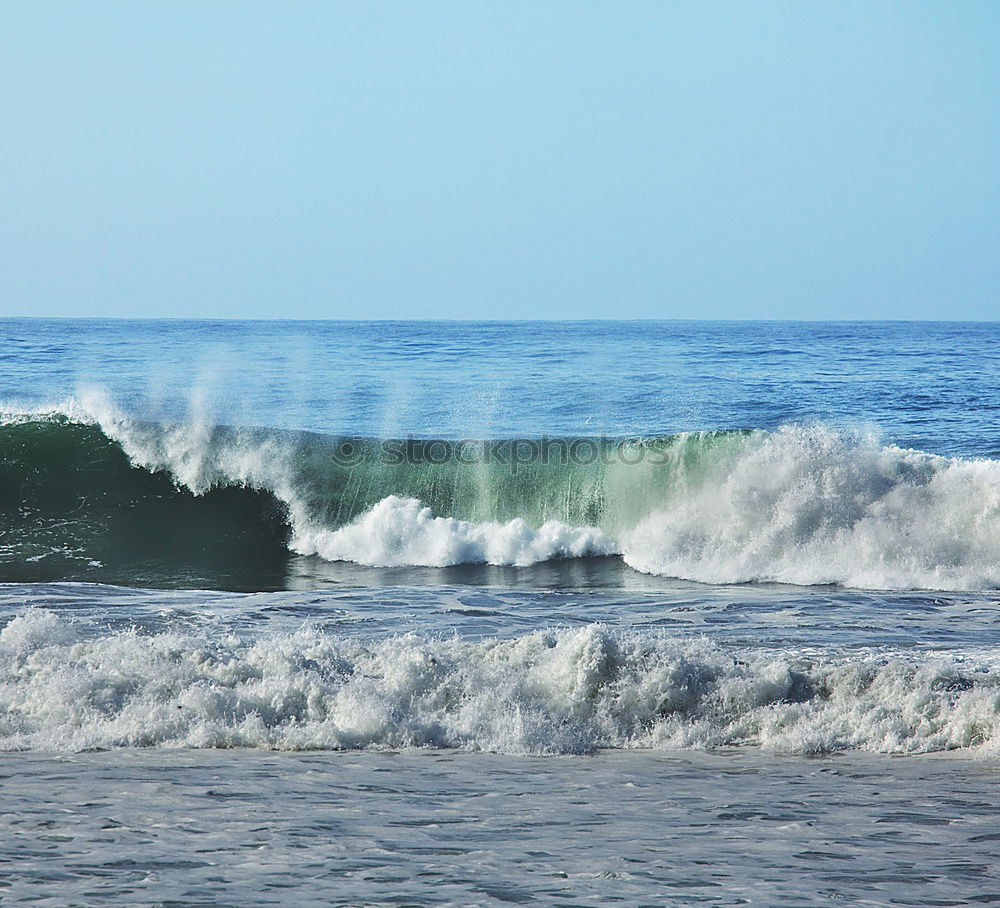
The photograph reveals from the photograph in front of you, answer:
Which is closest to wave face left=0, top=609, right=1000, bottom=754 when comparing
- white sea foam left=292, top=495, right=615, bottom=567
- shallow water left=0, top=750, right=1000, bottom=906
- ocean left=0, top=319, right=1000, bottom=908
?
ocean left=0, top=319, right=1000, bottom=908

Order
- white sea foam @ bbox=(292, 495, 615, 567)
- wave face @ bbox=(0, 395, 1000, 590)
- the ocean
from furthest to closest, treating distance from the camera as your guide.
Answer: white sea foam @ bbox=(292, 495, 615, 567) → wave face @ bbox=(0, 395, 1000, 590) → the ocean

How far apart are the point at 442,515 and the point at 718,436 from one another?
12.1 ft

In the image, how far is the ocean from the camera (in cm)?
435

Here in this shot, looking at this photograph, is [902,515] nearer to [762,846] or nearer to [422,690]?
[422,690]

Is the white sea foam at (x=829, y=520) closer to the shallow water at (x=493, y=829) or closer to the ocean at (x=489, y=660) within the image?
the ocean at (x=489, y=660)

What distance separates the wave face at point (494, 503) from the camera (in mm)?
12000

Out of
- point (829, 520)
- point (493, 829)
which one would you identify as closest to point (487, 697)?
point (493, 829)

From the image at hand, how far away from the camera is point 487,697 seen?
6.59m

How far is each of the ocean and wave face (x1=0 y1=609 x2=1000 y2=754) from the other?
0.07 feet

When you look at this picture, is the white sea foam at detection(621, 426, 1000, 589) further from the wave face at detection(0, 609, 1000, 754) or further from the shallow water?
the shallow water

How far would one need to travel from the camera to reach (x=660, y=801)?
5.14 m

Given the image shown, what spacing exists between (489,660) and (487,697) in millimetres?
545

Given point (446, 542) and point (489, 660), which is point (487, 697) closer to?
point (489, 660)

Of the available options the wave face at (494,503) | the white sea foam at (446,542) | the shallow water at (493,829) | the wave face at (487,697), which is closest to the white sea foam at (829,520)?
the wave face at (494,503)
